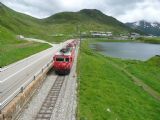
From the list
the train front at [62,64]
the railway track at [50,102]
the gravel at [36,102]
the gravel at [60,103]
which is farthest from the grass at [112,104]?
the gravel at [36,102]

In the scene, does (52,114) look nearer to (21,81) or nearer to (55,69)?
(21,81)

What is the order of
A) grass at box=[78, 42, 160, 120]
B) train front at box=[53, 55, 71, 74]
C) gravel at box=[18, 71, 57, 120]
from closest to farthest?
gravel at box=[18, 71, 57, 120] < grass at box=[78, 42, 160, 120] < train front at box=[53, 55, 71, 74]

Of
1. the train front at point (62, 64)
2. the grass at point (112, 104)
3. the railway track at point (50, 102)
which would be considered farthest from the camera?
the train front at point (62, 64)

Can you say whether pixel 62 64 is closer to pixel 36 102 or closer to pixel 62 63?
pixel 62 63

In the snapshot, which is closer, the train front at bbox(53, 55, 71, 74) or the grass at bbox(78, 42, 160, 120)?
the grass at bbox(78, 42, 160, 120)

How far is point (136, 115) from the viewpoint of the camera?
34406 mm

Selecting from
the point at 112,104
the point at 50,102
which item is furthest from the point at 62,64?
the point at 50,102

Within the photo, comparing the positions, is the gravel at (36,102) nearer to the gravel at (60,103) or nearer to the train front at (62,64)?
the gravel at (60,103)

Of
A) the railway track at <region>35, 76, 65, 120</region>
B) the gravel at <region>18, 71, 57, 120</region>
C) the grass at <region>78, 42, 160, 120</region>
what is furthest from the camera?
the grass at <region>78, 42, 160, 120</region>

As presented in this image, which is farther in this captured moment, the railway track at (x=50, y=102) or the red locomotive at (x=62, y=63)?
the red locomotive at (x=62, y=63)

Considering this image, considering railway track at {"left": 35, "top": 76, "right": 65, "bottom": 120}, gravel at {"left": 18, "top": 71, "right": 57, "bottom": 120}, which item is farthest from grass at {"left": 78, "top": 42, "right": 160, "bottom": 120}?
gravel at {"left": 18, "top": 71, "right": 57, "bottom": 120}

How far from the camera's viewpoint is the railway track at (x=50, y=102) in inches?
1011

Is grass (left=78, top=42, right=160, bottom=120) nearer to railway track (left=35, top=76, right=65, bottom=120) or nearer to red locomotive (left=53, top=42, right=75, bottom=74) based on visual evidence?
railway track (left=35, top=76, right=65, bottom=120)

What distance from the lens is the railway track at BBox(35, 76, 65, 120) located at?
2569cm
